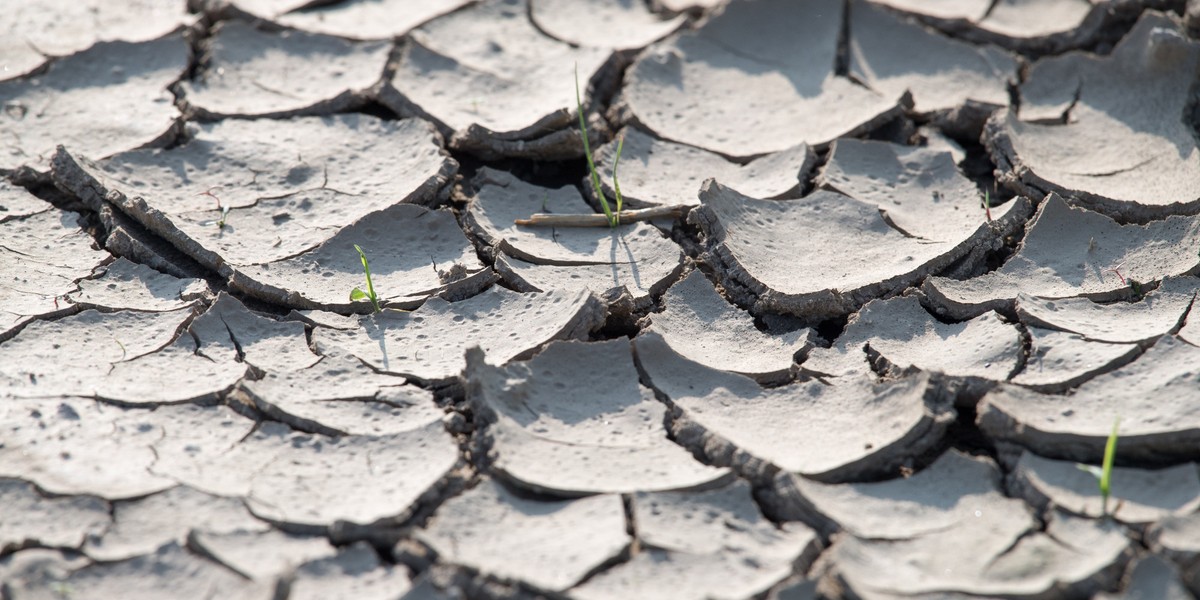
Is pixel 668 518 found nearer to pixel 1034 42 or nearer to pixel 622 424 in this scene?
pixel 622 424

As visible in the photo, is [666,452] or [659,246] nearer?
[666,452]

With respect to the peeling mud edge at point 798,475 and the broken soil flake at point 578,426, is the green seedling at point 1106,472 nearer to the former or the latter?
the peeling mud edge at point 798,475

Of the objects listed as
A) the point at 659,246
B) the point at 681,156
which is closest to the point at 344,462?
the point at 659,246

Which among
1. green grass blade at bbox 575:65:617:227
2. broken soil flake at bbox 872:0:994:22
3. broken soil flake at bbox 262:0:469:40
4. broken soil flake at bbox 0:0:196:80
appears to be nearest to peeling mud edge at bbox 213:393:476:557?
green grass blade at bbox 575:65:617:227

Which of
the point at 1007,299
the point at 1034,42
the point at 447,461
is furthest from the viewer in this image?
the point at 1034,42

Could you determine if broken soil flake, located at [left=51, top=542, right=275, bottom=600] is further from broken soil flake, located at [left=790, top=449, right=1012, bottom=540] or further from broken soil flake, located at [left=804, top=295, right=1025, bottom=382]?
broken soil flake, located at [left=804, top=295, right=1025, bottom=382]

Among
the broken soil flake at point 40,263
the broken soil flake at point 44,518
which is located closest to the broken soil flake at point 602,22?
the broken soil flake at point 40,263
